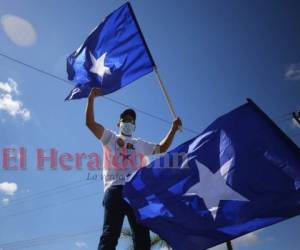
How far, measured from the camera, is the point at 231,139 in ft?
14.0

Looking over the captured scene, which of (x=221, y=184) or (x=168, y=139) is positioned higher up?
(x=168, y=139)

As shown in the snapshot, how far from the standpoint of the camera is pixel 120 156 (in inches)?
171

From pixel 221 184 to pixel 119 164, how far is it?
4.25 feet

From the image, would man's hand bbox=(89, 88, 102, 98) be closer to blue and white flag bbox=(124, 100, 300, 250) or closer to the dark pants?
blue and white flag bbox=(124, 100, 300, 250)

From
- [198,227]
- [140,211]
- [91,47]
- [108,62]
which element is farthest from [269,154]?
[91,47]

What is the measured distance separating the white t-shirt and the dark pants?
0.49 ft

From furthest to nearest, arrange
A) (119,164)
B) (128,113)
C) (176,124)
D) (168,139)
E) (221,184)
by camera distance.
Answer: (176,124) → (168,139) → (128,113) → (119,164) → (221,184)

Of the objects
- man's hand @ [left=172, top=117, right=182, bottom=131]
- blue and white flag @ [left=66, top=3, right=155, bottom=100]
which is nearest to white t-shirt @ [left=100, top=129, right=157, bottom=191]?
man's hand @ [left=172, top=117, right=182, bottom=131]

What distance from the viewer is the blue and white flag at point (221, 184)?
3809 mm

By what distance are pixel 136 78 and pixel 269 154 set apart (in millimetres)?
2996

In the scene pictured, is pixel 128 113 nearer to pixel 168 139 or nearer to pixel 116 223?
pixel 168 139

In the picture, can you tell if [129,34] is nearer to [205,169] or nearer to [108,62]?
[108,62]

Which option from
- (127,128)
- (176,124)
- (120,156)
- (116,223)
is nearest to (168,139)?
(176,124)

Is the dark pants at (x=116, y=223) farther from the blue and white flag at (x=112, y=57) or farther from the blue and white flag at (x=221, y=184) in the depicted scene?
the blue and white flag at (x=112, y=57)
